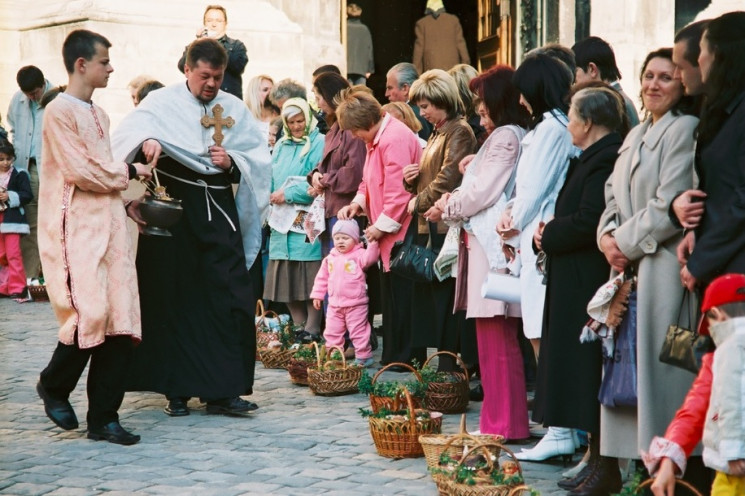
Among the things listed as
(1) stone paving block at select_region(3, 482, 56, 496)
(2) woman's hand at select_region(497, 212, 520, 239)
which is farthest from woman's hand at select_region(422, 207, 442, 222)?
(1) stone paving block at select_region(3, 482, 56, 496)

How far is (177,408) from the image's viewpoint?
762 centimetres

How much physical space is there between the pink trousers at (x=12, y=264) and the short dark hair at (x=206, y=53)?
6450mm

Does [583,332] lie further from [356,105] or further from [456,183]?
[356,105]

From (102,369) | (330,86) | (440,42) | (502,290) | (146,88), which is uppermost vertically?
(440,42)

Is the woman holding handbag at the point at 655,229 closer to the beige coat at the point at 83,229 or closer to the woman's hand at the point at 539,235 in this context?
the woman's hand at the point at 539,235

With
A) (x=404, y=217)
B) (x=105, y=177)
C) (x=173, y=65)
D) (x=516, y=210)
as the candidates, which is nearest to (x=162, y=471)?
(x=105, y=177)

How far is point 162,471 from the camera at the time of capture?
6.19 m

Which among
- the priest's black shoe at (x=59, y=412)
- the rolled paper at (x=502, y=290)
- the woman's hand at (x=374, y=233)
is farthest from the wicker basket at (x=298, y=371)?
the rolled paper at (x=502, y=290)

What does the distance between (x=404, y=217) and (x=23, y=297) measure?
5.76 meters

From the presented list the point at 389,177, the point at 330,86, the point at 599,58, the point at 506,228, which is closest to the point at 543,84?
the point at 506,228

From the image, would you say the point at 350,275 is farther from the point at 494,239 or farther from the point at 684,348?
the point at 684,348

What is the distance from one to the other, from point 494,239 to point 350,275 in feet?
8.67

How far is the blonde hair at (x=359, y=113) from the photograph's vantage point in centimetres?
895

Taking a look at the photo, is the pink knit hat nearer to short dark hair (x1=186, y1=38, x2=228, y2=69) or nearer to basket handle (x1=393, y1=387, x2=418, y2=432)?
short dark hair (x1=186, y1=38, x2=228, y2=69)
